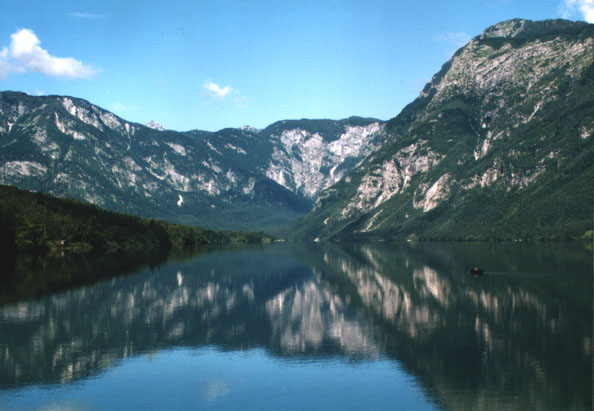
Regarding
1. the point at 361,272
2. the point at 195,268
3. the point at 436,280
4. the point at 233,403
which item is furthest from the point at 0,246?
the point at 233,403

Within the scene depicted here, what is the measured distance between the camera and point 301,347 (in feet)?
194

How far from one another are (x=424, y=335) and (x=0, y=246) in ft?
508

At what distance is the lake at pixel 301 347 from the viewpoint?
42906 millimetres

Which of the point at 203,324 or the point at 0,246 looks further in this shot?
the point at 0,246

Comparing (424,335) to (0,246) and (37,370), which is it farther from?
(0,246)

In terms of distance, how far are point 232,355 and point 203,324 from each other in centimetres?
1704

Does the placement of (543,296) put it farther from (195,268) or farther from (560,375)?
Result: (195,268)

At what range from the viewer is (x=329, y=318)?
76.0 meters

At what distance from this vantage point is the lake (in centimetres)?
4291

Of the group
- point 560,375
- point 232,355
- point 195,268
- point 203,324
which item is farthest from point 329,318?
point 195,268

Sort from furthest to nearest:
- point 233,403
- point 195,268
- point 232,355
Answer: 1. point 195,268
2. point 232,355
3. point 233,403

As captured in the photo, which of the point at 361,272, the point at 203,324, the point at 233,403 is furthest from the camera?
the point at 361,272

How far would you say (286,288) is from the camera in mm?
112250

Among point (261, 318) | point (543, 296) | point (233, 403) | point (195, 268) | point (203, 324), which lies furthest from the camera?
point (195, 268)
